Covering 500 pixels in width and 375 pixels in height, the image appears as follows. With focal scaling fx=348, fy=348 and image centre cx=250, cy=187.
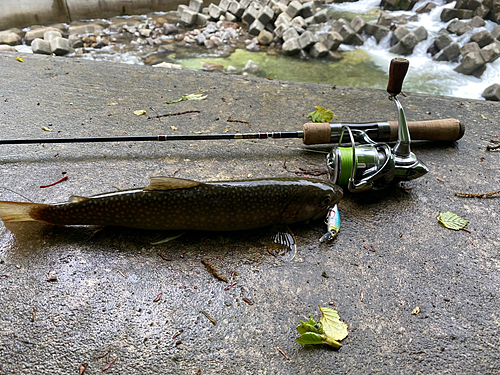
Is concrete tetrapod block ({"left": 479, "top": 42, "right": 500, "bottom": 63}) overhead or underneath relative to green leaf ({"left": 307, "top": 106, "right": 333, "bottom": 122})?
underneath

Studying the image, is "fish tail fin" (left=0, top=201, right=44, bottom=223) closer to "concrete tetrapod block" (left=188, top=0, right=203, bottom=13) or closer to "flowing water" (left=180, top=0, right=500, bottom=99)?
"flowing water" (left=180, top=0, right=500, bottom=99)

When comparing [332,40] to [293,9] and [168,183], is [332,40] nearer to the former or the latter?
[293,9]

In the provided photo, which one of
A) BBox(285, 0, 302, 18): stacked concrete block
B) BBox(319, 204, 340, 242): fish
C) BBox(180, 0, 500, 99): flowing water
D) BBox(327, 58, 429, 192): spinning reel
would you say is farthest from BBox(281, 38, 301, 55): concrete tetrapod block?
BBox(319, 204, 340, 242): fish

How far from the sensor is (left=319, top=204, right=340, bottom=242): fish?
8.31 feet

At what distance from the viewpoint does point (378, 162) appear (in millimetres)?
2746

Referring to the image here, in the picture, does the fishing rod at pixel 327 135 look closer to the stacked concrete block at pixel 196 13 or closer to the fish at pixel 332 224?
the fish at pixel 332 224

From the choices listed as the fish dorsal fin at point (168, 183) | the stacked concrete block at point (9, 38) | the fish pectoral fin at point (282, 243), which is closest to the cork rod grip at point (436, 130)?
the fish pectoral fin at point (282, 243)

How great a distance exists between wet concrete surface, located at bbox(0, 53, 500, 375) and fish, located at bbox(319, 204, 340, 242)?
79mm

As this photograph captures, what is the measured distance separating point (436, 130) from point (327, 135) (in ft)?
3.72

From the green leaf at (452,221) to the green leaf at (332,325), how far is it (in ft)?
4.26

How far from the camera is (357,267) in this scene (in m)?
2.38

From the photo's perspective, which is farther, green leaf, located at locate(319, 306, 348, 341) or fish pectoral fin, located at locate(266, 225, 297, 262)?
fish pectoral fin, located at locate(266, 225, 297, 262)

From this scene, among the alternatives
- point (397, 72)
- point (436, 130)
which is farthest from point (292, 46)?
point (397, 72)

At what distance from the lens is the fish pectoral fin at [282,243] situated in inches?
95.7
